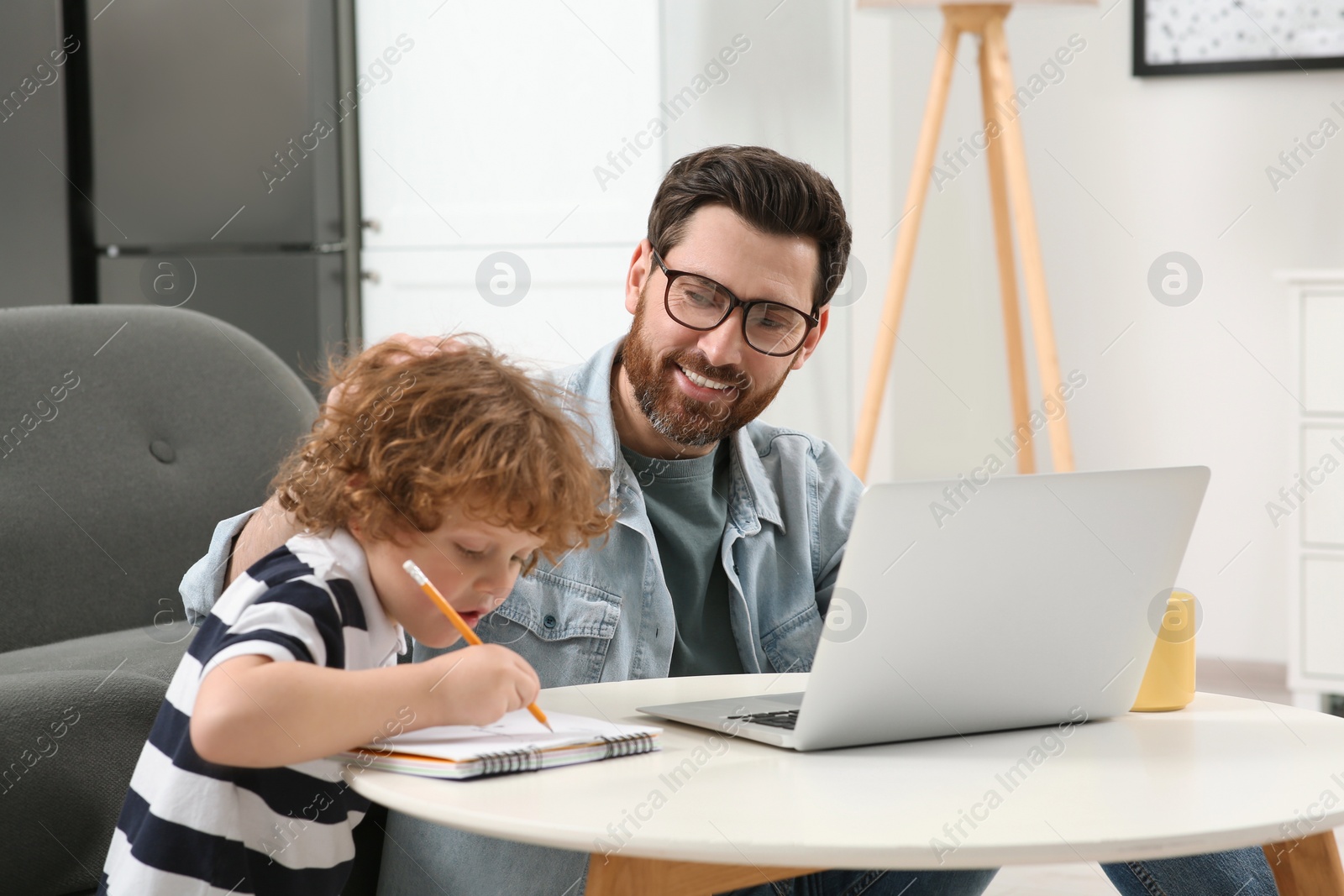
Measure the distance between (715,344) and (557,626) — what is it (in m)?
0.33

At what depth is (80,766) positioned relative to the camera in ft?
4.12

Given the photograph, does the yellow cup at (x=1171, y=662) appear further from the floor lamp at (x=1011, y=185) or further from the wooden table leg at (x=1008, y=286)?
the wooden table leg at (x=1008, y=286)

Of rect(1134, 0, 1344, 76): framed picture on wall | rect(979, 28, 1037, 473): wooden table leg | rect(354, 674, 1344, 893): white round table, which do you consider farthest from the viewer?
rect(1134, 0, 1344, 76): framed picture on wall

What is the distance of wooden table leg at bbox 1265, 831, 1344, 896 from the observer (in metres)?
1.05

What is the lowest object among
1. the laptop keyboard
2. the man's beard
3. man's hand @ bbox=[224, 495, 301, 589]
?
the laptop keyboard

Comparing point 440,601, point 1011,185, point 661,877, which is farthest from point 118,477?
point 1011,185

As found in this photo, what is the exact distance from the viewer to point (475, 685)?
87cm

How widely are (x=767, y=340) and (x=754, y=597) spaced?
0.26 m

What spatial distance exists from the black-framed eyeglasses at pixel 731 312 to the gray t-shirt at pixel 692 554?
14 centimetres

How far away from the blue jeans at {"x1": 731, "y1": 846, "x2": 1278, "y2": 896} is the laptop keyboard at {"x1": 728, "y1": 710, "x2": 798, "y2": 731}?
279 mm

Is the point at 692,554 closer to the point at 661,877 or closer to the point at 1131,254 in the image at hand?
the point at 661,877

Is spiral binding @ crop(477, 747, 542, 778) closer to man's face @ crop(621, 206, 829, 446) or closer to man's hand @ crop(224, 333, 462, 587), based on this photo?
man's hand @ crop(224, 333, 462, 587)

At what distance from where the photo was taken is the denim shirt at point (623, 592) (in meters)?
Result: 1.19

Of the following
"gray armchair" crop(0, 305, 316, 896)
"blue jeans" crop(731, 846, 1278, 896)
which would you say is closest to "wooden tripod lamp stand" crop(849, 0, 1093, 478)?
"gray armchair" crop(0, 305, 316, 896)
